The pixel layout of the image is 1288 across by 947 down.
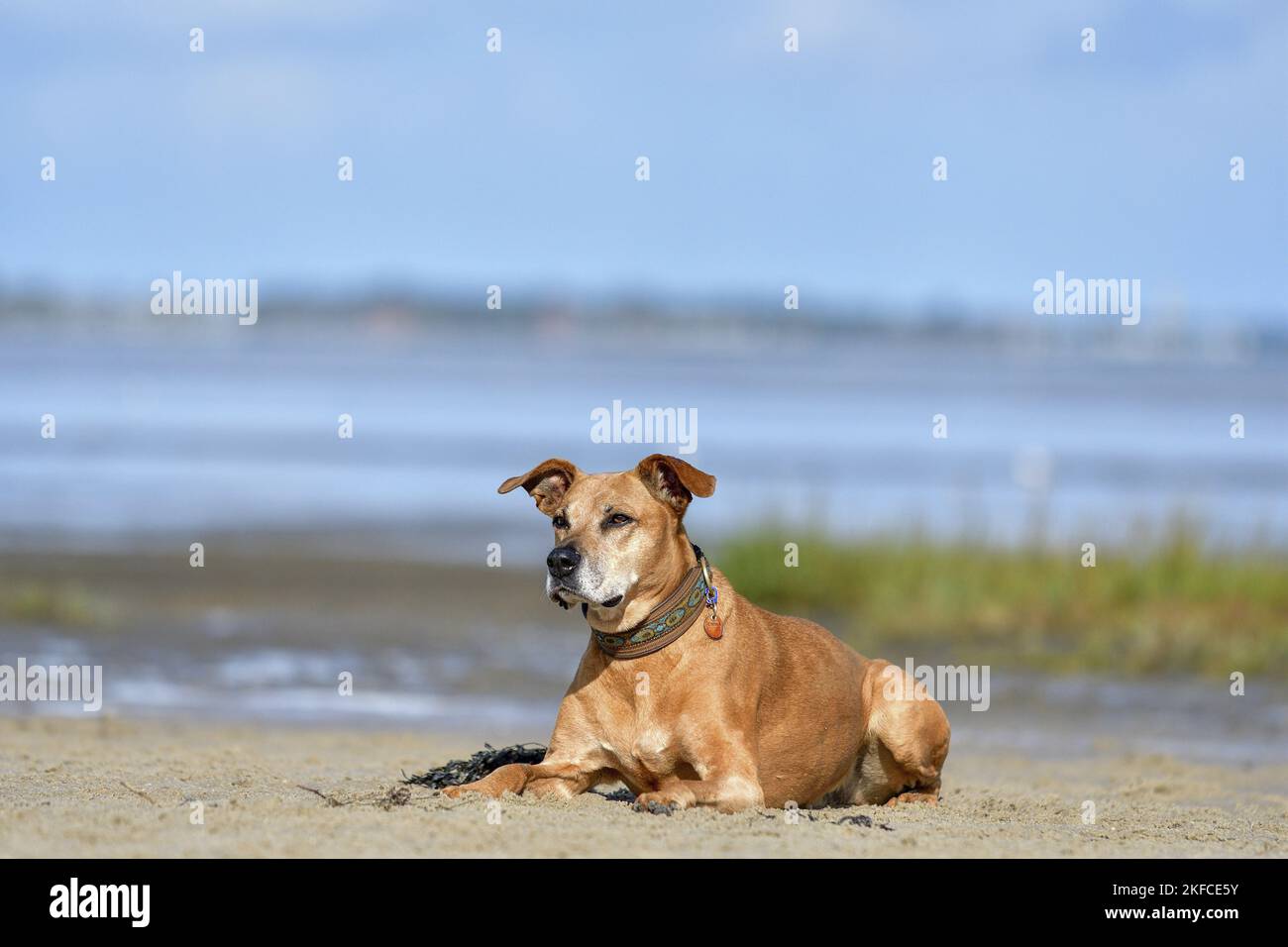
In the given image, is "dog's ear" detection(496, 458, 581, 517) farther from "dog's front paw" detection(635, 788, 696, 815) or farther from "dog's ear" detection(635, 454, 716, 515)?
"dog's front paw" detection(635, 788, 696, 815)

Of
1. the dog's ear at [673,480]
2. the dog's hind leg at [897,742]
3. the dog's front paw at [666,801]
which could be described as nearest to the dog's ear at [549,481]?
the dog's ear at [673,480]

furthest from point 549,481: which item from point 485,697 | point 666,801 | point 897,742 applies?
point 485,697

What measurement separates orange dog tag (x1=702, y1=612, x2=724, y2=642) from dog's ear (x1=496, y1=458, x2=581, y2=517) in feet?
2.94

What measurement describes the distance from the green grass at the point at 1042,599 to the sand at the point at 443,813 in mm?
4489

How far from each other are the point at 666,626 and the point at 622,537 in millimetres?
463

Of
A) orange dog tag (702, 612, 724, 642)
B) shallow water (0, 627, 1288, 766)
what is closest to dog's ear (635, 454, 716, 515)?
orange dog tag (702, 612, 724, 642)

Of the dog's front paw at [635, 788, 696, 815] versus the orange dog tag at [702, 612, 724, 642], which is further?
the orange dog tag at [702, 612, 724, 642]

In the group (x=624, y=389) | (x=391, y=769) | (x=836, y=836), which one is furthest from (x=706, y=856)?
(x=624, y=389)

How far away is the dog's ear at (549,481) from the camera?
8648 millimetres

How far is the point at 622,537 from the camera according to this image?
8242 mm

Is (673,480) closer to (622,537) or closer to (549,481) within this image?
(622,537)

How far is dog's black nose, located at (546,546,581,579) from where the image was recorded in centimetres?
802

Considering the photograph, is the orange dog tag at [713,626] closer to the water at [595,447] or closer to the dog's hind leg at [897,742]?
the dog's hind leg at [897,742]
